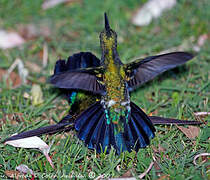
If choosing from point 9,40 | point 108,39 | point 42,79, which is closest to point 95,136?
point 108,39

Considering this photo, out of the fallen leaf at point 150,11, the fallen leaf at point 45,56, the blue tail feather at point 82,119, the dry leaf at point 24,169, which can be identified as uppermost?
the fallen leaf at point 150,11

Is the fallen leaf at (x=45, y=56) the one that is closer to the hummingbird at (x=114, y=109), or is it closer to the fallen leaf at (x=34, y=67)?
the fallen leaf at (x=34, y=67)

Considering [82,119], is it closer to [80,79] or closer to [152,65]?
[80,79]

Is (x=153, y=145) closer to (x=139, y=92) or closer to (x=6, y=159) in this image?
(x=139, y=92)

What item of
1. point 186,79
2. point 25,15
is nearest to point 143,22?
point 186,79

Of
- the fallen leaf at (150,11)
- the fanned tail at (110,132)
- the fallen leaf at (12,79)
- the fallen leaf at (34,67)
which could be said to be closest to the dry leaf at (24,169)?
the fanned tail at (110,132)

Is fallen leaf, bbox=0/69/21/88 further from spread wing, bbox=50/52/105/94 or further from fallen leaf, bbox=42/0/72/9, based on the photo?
fallen leaf, bbox=42/0/72/9

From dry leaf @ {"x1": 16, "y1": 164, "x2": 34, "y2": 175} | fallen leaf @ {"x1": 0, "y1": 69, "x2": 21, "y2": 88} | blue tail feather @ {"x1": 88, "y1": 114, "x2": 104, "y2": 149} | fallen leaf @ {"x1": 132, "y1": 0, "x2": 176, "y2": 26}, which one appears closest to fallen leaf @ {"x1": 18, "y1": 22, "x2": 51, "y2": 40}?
fallen leaf @ {"x1": 0, "y1": 69, "x2": 21, "y2": 88}
